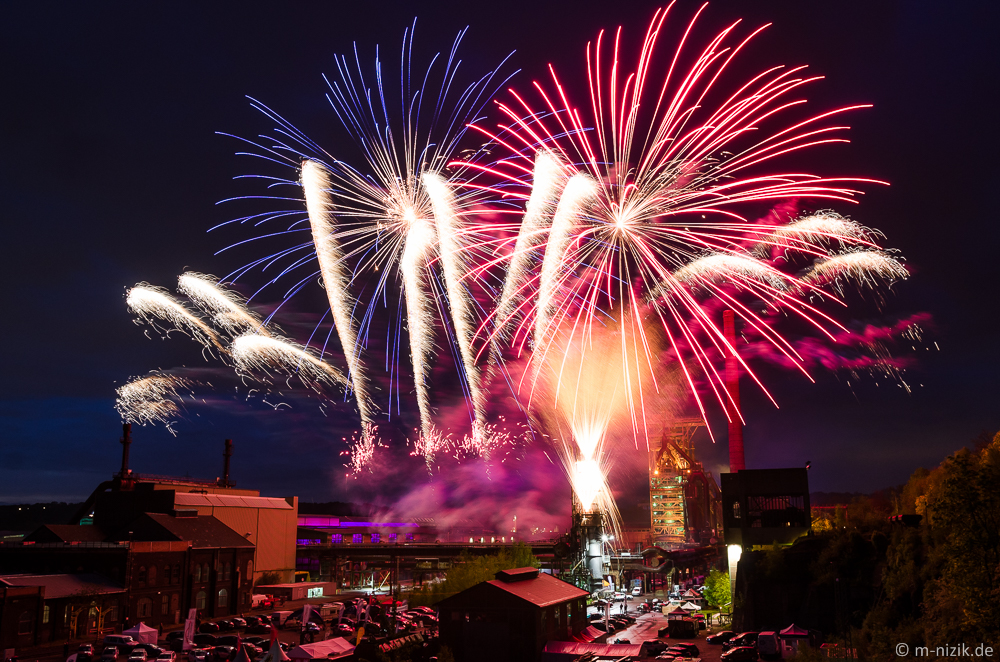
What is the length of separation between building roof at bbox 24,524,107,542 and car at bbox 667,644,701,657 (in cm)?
5224

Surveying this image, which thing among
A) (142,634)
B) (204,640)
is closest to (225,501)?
(204,640)

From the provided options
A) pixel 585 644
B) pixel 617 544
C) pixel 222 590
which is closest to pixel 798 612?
pixel 585 644

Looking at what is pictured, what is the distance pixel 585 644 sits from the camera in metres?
39.3

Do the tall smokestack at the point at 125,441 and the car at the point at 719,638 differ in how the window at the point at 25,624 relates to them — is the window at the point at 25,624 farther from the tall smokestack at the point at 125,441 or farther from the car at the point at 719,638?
the car at the point at 719,638

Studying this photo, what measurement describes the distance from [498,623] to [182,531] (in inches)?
1566

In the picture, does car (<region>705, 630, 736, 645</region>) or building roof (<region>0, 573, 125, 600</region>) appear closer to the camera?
car (<region>705, 630, 736, 645</region>)

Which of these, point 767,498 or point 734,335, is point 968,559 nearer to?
point 767,498

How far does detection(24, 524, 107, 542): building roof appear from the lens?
62.7m

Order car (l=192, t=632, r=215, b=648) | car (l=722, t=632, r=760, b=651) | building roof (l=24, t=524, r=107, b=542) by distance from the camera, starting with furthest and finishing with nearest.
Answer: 1. building roof (l=24, t=524, r=107, b=542)
2. car (l=192, t=632, r=215, b=648)
3. car (l=722, t=632, r=760, b=651)

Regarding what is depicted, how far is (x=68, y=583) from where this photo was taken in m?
52.2

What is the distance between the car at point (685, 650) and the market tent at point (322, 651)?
61.5 feet

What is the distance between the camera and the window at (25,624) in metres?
46.1

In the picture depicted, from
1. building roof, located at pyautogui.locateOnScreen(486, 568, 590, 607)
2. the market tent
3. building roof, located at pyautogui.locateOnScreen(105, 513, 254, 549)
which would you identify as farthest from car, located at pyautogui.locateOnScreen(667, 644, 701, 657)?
building roof, located at pyautogui.locateOnScreen(105, 513, 254, 549)

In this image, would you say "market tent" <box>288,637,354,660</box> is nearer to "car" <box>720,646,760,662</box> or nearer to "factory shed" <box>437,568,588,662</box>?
"factory shed" <box>437,568,588,662</box>
